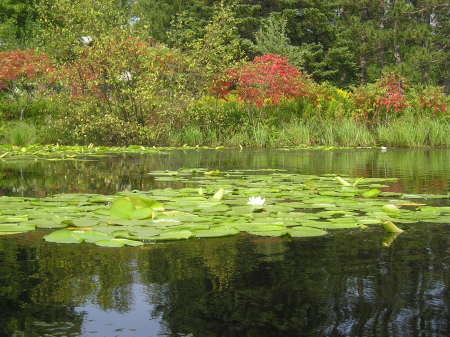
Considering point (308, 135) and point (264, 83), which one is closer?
point (308, 135)

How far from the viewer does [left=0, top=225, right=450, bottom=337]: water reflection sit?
1.19 metres

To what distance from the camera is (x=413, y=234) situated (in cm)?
232

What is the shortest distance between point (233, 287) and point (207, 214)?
Answer: 1.23m

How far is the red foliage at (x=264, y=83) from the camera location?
1336cm

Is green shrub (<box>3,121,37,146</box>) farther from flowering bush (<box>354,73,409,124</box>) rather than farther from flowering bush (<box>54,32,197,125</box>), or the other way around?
flowering bush (<box>354,73,409,124</box>)

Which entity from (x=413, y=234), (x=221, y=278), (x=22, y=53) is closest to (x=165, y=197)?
(x=413, y=234)

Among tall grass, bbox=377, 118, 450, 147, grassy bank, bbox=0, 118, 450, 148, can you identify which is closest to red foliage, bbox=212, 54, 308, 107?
grassy bank, bbox=0, 118, 450, 148

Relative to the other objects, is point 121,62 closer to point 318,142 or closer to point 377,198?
point 318,142

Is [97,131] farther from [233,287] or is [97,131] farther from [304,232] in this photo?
[233,287]

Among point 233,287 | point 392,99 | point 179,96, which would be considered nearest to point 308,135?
point 392,99

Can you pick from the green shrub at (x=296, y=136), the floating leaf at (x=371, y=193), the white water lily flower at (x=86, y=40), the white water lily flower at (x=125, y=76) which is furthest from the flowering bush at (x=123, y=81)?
the floating leaf at (x=371, y=193)

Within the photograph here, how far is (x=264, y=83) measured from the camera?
524 inches

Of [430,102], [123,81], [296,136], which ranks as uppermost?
[123,81]

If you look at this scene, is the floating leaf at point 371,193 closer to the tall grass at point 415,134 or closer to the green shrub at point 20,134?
the green shrub at point 20,134
